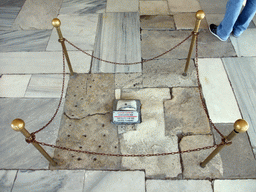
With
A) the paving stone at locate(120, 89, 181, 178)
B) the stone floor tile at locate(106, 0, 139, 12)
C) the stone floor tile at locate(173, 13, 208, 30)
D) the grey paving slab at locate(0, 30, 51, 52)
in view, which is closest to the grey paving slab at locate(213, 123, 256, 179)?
the paving stone at locate(120, 89, 181, 178)

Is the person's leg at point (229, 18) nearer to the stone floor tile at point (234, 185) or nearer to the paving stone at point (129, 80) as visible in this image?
the paving stone at point (129, 80)

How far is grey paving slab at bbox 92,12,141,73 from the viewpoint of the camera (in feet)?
12.2

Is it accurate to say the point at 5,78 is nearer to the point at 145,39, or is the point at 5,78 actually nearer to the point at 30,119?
the point at 30,119

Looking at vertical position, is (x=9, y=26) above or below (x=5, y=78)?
above

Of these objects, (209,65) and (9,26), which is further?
(9,26)

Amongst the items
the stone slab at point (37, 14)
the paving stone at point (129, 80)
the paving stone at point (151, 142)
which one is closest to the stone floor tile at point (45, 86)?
the paving stone at point (129, 80)

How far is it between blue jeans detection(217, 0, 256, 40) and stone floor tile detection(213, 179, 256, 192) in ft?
8.98

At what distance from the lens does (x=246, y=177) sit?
249 centimetres

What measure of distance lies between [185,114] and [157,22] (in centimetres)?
241

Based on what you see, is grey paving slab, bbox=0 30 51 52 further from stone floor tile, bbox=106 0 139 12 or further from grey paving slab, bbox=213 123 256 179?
grey paving slab, bbox=213 123 256 179

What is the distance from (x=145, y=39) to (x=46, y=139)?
2.67 m

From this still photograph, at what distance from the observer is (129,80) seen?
350 cm

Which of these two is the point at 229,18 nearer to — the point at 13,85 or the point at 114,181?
the point at 114,181

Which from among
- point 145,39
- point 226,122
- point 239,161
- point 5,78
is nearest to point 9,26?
point 5,78
